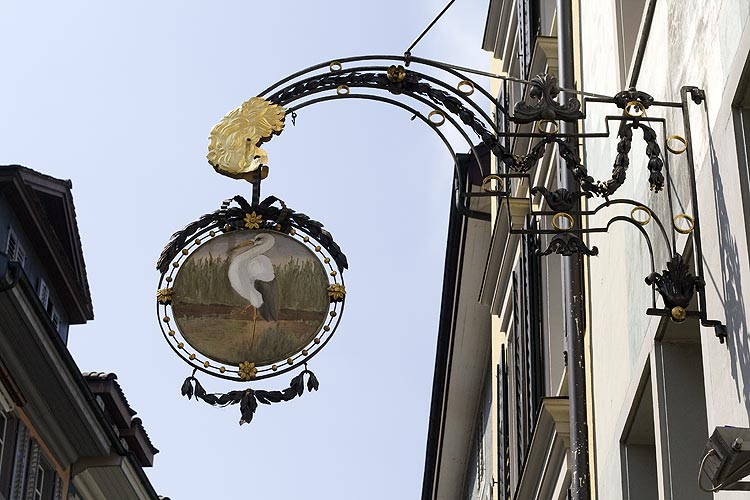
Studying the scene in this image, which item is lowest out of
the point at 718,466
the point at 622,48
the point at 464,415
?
the point at 718,466

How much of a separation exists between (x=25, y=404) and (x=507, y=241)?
11.8 meters

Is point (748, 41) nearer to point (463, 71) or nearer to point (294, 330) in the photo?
point (463, 71)

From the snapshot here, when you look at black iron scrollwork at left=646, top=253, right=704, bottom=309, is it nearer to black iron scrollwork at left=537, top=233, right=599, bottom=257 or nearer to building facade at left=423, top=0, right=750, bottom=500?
building facade at left=423, top=0, right=750, bottom=500

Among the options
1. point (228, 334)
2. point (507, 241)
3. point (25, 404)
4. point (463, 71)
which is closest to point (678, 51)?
point (463, 71)

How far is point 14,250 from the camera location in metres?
25.7

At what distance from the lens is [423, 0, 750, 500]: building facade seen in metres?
6.04

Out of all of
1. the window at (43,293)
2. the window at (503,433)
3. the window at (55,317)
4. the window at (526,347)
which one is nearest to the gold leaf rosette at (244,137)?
the window at (526,347)

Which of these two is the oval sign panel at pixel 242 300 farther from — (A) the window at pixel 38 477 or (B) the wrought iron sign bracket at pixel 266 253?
(A) the window at pixel 38 477

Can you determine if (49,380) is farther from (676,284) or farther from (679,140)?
(676,284)

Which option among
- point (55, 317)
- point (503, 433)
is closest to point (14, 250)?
point (55, 317)

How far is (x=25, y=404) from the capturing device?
24766mm

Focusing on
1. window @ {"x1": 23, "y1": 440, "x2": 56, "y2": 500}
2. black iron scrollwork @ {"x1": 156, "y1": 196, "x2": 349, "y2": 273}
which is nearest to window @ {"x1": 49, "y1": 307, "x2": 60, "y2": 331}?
window @ {"x1": 23, "y1": 440, "x2": 56, "y2": 500}

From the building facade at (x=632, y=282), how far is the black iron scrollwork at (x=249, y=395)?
136 cm

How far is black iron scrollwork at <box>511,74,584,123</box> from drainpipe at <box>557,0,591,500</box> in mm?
2484
